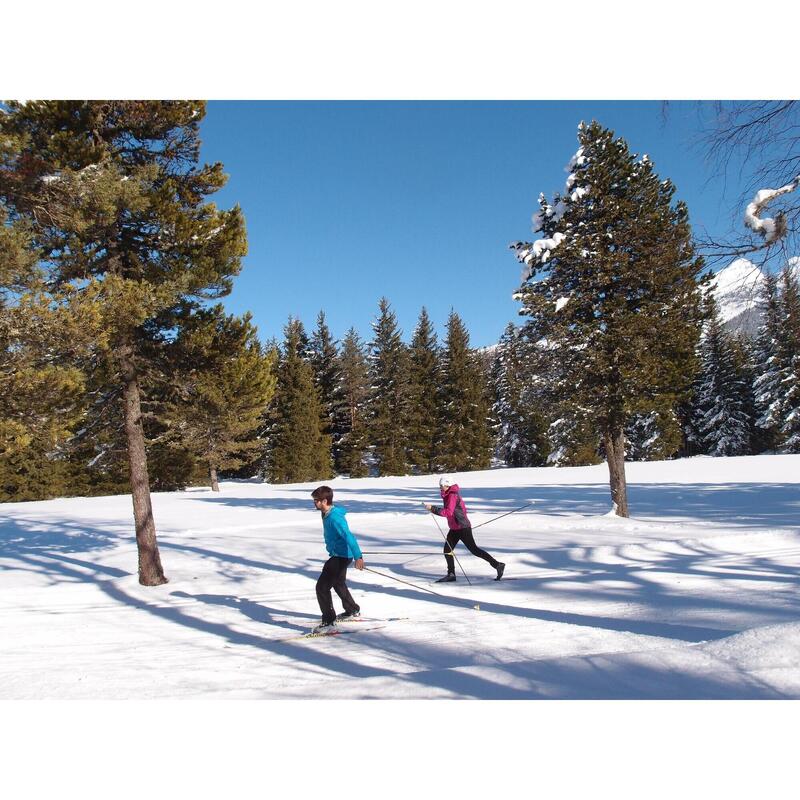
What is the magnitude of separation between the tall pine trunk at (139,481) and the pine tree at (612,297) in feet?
33.6

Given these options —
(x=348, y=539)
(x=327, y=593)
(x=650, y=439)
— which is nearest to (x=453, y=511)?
(x=348, y=539)

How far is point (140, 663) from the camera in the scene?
645cm

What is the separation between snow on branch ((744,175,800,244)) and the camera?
435 centimetres

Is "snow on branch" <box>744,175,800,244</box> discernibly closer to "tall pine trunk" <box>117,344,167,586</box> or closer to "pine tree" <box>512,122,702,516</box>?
"tall pine trunk" <box>117,344,167,586</box>

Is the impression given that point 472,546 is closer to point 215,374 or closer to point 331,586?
point 331,586

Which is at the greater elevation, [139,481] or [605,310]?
[605,310]

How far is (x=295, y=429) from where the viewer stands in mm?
41625

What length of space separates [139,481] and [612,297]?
12541 millimetres

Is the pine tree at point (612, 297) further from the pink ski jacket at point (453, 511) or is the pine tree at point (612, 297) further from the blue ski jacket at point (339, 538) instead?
the blue ski jacket at point (339, 538)

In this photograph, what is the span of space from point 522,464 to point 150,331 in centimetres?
4599

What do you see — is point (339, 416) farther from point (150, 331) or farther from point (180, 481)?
point (150, 331)

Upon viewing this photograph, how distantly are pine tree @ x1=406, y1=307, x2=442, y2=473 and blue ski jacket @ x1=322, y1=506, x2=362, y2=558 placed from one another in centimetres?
3990

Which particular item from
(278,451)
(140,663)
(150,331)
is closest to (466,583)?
(140,663)

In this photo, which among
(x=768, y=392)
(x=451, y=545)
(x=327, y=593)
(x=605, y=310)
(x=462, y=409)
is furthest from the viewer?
(x=462, y=409)
